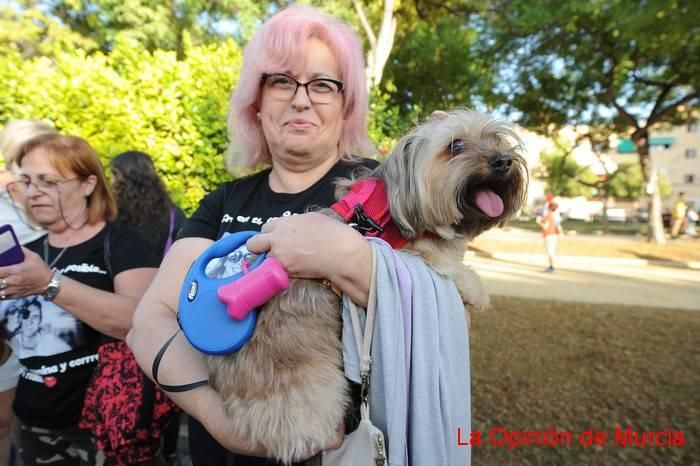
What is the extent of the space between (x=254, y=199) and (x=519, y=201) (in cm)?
133

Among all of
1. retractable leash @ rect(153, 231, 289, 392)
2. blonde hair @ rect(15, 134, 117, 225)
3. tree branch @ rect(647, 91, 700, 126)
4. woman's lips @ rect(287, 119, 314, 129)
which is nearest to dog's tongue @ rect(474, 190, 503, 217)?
woman's lips @ rect(287, 119, 314, 129)

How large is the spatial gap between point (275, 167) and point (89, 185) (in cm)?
140

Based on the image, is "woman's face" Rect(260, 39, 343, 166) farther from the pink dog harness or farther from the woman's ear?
the woman's ear

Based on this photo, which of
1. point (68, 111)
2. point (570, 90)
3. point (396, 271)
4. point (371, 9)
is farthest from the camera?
point (570, 90)

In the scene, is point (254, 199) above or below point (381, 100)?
below

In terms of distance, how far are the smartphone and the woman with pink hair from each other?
78 centimetres

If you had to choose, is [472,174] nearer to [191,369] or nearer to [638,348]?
[191,369]

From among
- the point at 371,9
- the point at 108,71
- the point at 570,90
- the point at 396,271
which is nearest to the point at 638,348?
the point at 396,271

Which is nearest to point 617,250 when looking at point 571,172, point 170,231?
point 571,172

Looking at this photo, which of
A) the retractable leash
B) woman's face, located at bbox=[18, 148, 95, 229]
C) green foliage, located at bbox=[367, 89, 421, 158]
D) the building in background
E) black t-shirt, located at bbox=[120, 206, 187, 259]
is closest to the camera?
the retractable leash

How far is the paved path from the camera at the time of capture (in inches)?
373

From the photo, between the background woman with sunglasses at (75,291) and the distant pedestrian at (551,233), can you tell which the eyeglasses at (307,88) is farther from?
the distant pedestrian at (551,233)

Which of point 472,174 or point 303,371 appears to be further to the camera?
point 472,174

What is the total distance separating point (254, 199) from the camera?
6.53 feet
